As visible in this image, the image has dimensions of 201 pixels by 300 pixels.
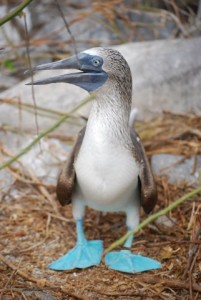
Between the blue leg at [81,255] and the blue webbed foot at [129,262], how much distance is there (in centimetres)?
7

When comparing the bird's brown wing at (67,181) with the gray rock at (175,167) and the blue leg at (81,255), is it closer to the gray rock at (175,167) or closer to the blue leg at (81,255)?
the blue leg at (81,255)

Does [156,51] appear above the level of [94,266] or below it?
above

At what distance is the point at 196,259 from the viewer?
282 centimetres

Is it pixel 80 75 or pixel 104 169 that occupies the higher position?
pixel 80 75

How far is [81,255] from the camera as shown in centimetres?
296

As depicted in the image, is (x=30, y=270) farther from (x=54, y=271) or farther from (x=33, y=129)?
(x=33, y=129)

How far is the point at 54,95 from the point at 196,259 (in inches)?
83.6

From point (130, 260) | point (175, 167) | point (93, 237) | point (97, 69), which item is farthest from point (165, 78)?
point (130, 260)

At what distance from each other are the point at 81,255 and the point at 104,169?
0.50 m

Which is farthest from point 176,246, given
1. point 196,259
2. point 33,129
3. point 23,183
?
point 33,129

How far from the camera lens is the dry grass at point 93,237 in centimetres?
263

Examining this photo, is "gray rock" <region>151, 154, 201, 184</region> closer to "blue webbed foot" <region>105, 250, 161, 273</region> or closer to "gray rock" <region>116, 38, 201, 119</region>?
"gray rock" <region>116, 38, 201, 119</region>

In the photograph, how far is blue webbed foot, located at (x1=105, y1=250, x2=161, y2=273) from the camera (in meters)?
2.87

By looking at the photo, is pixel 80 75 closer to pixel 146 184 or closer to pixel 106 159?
pixel 106 159
